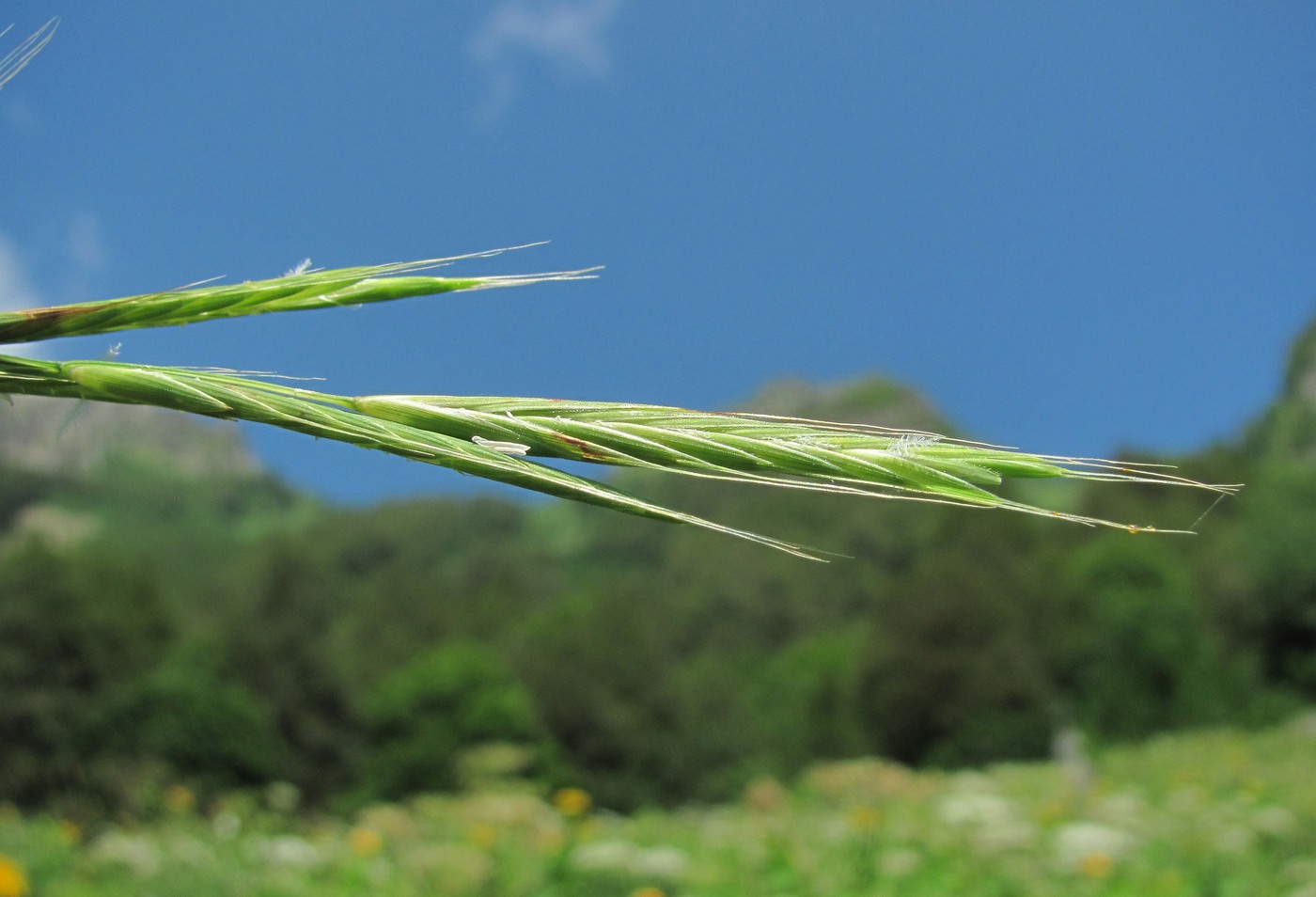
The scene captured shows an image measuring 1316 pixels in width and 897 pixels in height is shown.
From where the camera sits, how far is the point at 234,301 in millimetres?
644

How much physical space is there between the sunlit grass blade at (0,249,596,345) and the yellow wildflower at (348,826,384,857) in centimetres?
533

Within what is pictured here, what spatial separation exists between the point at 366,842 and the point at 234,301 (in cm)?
541

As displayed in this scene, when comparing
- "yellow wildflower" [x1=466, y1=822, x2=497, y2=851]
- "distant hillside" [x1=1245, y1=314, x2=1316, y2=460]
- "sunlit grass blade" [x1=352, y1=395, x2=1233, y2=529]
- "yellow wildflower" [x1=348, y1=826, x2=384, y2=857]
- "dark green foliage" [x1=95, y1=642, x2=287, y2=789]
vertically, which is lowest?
"dark green foliage" [x1=95, y1=642, x2=287, y2=789]

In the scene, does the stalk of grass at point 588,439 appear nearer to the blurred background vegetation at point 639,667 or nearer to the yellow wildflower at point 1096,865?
the yellow wildflower at point 1096,865

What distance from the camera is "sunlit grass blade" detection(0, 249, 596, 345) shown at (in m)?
0.62

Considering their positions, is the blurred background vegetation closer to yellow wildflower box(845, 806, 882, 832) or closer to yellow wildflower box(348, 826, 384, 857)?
yellow wildflower box(348, 826, 384, 857)

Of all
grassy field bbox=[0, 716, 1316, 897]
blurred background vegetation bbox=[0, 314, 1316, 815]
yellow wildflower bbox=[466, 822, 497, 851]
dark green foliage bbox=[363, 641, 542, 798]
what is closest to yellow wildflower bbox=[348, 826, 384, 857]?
grassy field bbox=[0, 716, 1316, 897]

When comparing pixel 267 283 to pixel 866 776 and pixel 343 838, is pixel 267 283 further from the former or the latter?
pixel 343 838

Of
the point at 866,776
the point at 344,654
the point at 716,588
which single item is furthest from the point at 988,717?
the point at 866,776

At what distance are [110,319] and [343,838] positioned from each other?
255 inches

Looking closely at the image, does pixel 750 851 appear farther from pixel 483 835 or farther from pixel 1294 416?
pixel 1294 416

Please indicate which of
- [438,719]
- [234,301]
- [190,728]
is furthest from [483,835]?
[438,719]

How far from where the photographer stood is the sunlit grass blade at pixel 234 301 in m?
0.62

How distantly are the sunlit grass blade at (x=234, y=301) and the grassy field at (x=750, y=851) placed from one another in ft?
12.8
